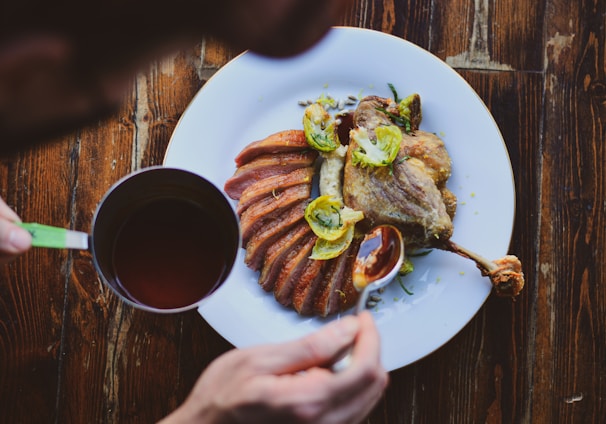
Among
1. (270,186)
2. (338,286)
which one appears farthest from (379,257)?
(270,186)

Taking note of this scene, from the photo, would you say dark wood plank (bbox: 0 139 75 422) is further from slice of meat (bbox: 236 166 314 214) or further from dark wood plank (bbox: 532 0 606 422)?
dark wood plank (bbox: 532 0 606 422)

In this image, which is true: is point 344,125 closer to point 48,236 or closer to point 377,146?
point 377,146

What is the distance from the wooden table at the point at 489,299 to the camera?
2.22 m

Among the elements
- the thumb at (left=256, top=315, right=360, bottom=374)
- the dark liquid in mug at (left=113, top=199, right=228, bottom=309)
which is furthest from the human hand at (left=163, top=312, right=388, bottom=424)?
the dark liquid in mug at (left=113, top=199, right=228, bottom=309)

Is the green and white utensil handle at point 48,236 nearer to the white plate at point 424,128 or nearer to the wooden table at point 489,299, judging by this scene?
the white plate at point 424,128

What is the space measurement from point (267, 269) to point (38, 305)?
93 cm

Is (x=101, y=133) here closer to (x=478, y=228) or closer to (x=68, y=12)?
(x=478, y=228)

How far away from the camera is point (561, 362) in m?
2.28

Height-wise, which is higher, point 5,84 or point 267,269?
point 5,84

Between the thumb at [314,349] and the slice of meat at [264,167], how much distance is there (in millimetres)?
888

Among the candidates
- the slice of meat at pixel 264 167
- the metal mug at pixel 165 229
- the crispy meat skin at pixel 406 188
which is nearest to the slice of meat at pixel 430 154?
the crispy meat skin at pixel 406 188

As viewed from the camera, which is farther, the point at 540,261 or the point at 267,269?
the point at 540,261

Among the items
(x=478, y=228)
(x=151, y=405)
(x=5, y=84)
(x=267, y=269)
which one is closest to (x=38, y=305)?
(x=151, y=405)

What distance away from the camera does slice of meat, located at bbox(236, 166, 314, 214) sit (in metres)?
2.09
